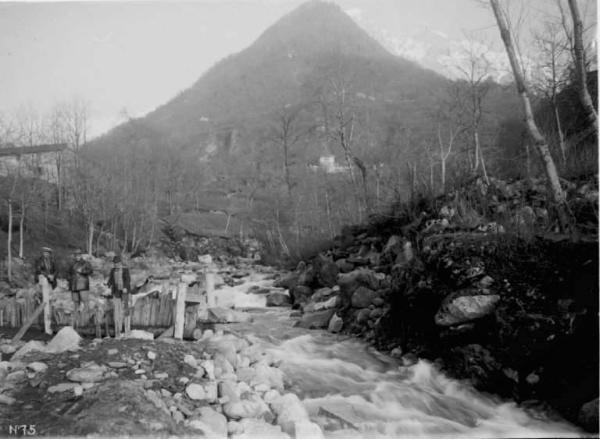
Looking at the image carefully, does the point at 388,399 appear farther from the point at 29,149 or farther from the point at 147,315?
the point at 29,149

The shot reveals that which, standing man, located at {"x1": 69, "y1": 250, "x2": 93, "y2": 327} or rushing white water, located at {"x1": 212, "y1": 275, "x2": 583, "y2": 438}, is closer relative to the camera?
rushing white water, located at {"x1": 212, "y1": 275, "x2": 583, "y2": 438}

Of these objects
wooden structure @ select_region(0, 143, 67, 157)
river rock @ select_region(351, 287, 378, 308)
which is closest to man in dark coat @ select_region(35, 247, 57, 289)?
river rock @ select_region(351, 287, 378, 308)

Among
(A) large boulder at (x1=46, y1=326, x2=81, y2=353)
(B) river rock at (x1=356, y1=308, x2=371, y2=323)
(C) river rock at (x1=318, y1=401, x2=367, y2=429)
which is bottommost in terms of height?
(C) river rock at (x1=318, y1=401, x2=367, y2=429)

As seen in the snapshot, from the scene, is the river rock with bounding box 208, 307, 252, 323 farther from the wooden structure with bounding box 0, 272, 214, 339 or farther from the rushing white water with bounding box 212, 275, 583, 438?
the rushing white water with bounding box 212, 275, 583, 438

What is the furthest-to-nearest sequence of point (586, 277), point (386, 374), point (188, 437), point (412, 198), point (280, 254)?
1. point (280, 254)
2. point (412, 198)
3. point (386, 374)
4. point (586, 277)
5. point (188, 437)

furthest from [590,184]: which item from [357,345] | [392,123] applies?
[392,123]

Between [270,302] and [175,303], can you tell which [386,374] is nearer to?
[175,303]

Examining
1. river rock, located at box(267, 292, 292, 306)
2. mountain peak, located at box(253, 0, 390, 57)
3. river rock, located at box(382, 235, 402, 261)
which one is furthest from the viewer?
mountain peak, located at box(253, 0, 390, 57)

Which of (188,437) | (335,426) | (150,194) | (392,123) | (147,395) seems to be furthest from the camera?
(392,123)
